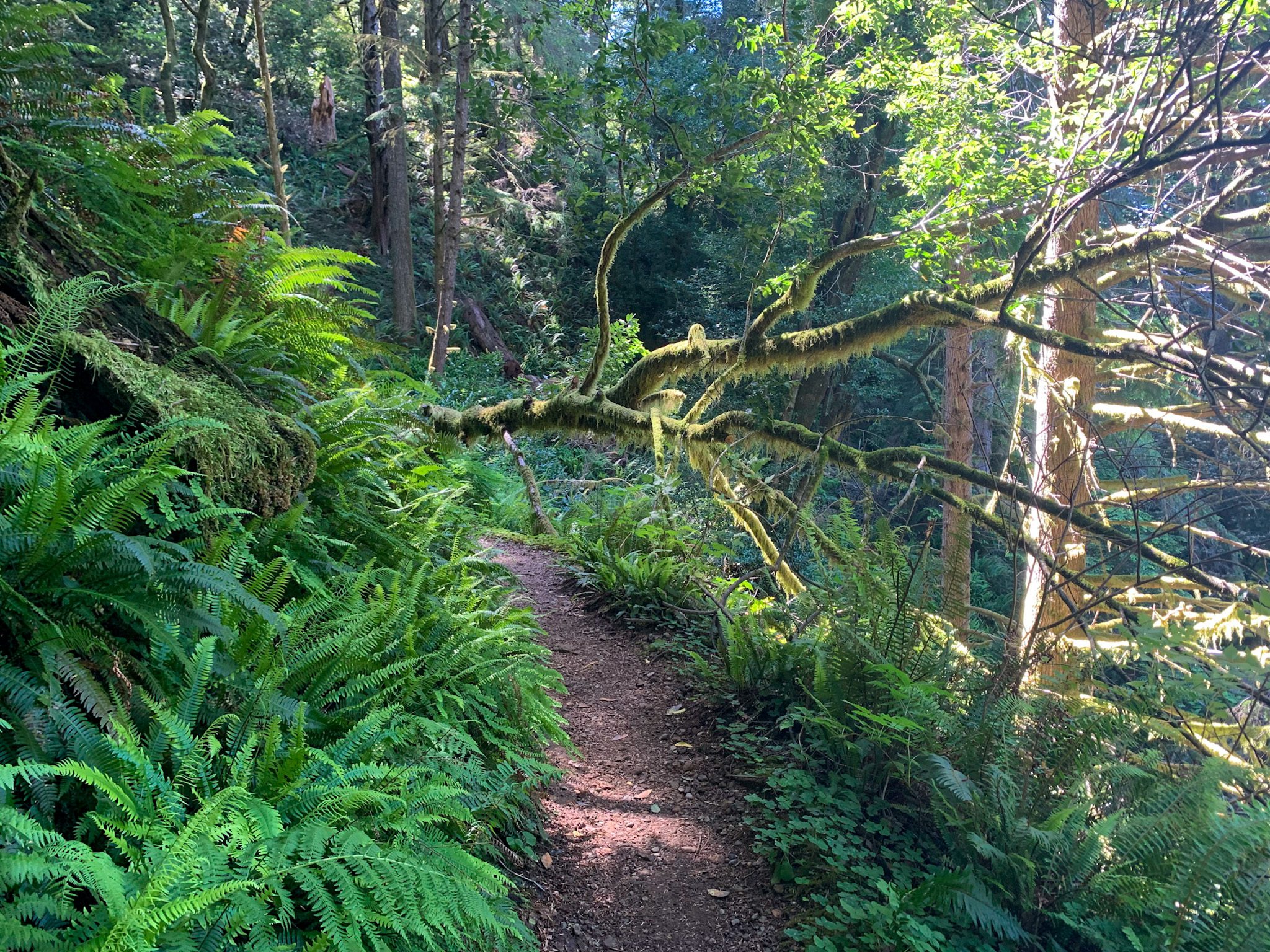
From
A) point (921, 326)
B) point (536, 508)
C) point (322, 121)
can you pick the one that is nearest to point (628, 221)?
point (921, 326)

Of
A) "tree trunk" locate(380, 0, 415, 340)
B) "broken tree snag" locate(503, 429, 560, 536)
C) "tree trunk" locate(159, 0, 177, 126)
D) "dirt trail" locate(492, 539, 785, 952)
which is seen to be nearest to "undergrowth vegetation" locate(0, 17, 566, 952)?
"dirt trail" locate(492, 539, 785, 952)

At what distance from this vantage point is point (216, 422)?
251cm

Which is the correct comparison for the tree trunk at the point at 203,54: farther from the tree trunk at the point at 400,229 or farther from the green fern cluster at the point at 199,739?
the green fern cluster at the point at 199,739

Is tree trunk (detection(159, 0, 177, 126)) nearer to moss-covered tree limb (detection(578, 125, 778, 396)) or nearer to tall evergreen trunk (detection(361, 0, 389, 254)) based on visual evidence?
tall evergreen trunk (detection(361, 0, 389, 254))

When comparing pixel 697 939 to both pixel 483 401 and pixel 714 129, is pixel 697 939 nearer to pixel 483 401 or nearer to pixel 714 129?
pixel 714 129

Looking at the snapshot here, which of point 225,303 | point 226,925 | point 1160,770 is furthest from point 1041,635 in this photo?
point 225,303

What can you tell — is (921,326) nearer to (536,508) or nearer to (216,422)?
(216,422)

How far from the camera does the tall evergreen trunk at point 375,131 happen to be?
15461 mm

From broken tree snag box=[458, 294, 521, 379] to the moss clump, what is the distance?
14.9 meters

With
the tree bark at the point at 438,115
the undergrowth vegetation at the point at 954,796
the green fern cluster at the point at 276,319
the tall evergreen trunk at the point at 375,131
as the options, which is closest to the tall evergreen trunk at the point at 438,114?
the tree bark at the point at 438,115

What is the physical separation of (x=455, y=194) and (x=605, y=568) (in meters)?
6.56

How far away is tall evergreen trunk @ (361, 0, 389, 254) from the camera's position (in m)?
15.5

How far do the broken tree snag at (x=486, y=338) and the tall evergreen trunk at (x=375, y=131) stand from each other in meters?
2.32

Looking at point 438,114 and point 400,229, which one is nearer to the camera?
point 438,114
